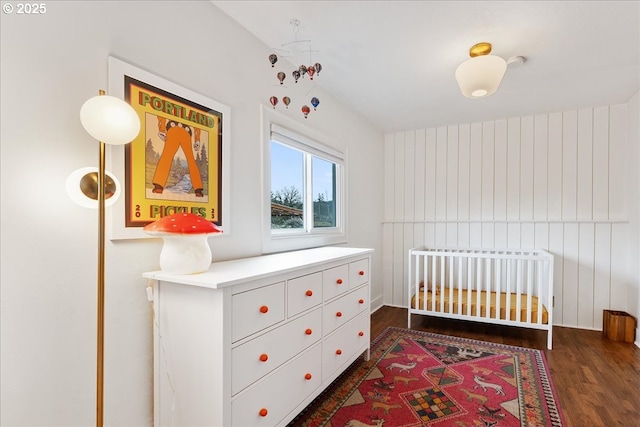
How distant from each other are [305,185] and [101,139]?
5.89 ft

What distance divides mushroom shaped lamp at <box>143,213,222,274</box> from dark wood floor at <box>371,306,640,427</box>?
2116 millimetres

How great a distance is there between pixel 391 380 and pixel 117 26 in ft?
8.10

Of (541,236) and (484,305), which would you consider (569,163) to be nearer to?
(541,236)

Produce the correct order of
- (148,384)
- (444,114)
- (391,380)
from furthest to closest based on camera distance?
(444,114), (391,380), (148,384)

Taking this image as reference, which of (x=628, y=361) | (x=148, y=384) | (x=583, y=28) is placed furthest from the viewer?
(x=628, y=361)

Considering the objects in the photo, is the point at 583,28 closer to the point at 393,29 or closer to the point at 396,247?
the point at 393,29

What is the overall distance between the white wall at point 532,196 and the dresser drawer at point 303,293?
→ 2483mm

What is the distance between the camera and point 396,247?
405cm

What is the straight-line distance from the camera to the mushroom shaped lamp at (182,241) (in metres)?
1.21

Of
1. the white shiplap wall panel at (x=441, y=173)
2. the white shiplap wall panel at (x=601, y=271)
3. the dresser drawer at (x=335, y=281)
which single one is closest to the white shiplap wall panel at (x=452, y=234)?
the white shiplap wall panel at (x=441, y=173)

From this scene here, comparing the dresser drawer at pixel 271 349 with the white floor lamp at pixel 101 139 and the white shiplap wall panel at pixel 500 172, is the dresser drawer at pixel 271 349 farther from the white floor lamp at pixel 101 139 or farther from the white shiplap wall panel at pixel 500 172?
the white shiplap wall panel at pixel 500 172

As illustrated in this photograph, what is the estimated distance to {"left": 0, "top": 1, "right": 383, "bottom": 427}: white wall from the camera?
100 centimetres

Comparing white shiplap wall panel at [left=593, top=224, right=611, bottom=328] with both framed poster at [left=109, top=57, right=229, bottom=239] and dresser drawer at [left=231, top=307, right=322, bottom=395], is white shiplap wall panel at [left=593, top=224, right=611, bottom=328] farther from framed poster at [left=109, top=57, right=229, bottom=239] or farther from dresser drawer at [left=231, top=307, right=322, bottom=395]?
framed poster at [left=109, top=57, right=229, bottom=239]

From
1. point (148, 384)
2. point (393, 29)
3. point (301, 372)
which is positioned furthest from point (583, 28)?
point (148, 384)
